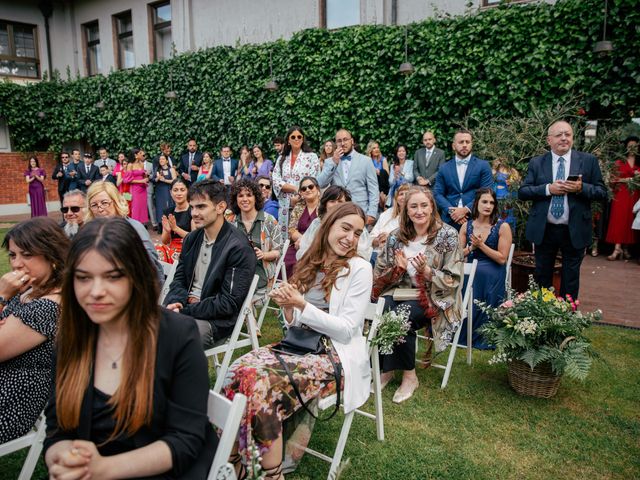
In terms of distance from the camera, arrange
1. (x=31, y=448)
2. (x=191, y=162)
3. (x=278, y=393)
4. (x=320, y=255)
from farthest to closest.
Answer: (x=191, y=162) < (x=320, y=255) < (x=278, y=393) < (x=31, y=448)

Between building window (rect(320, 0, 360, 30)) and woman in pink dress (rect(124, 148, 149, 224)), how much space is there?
5.94 meters

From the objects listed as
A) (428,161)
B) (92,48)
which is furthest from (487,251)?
(92,48)

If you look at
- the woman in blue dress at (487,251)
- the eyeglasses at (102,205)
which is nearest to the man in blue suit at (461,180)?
the woman in blue dress at (487,251)

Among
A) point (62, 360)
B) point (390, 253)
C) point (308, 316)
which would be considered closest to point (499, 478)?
point (308, 316)

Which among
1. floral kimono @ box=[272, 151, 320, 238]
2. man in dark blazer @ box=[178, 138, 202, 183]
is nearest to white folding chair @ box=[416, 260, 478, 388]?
floral kimono @ box=[272, 151, 320, 238]

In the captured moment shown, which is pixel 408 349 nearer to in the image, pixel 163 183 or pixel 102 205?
pixel 102 205

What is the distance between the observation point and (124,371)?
65.3 inches

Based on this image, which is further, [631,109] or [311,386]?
[631,109]

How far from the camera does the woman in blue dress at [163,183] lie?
41.0 ft

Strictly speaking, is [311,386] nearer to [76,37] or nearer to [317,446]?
[317,446]

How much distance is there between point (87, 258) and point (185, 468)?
803mm

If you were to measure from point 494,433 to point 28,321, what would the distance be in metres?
2.90

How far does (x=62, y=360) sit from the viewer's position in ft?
5.63

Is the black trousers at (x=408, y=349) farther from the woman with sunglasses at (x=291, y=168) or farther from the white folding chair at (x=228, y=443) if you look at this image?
the woman with sunglasses at (x=291, y=168)
